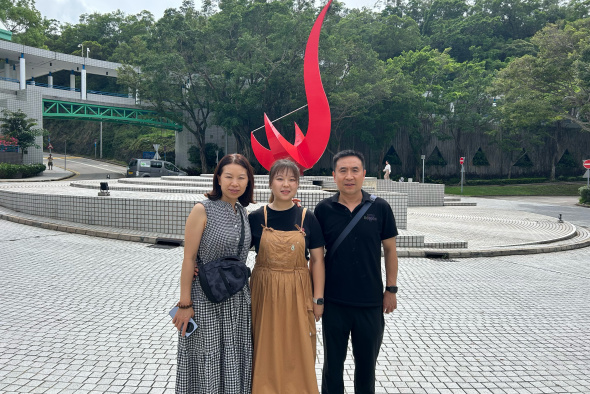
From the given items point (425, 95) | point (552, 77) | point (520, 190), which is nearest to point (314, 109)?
point (552, 77)

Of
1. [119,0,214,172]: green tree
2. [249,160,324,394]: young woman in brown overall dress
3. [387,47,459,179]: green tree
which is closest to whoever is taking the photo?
[249,160,324,394]: young woman in brown overall dress

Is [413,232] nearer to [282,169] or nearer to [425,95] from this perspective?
[282,169]

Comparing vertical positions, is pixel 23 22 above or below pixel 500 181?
above

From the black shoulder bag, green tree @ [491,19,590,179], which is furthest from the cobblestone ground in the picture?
green tree @ [491,19,590,179]

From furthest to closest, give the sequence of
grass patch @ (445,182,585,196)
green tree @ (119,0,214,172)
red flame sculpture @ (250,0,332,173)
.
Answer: grass patch @ (445,182,585,196) < green tree @ (119,0,214,172) < red flame sculpture @ (250,0,332,173)

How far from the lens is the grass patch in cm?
3095

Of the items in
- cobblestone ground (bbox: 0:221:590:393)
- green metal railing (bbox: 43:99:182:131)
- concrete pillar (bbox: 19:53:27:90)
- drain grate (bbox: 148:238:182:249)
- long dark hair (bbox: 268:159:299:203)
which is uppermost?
concrete pillar (bbox: 19:53:27:90)

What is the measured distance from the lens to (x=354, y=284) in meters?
2.62

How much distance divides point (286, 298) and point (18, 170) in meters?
29.4

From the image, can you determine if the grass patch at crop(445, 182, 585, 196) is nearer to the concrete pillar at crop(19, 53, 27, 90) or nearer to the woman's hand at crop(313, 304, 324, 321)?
the woman's hand at crop(313, 304, 324, 321)

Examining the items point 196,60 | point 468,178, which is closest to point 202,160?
point 196,60

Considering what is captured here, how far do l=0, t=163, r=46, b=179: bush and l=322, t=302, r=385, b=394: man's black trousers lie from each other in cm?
2874

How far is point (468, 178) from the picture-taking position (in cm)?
3844

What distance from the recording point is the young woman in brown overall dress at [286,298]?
8.28ft
